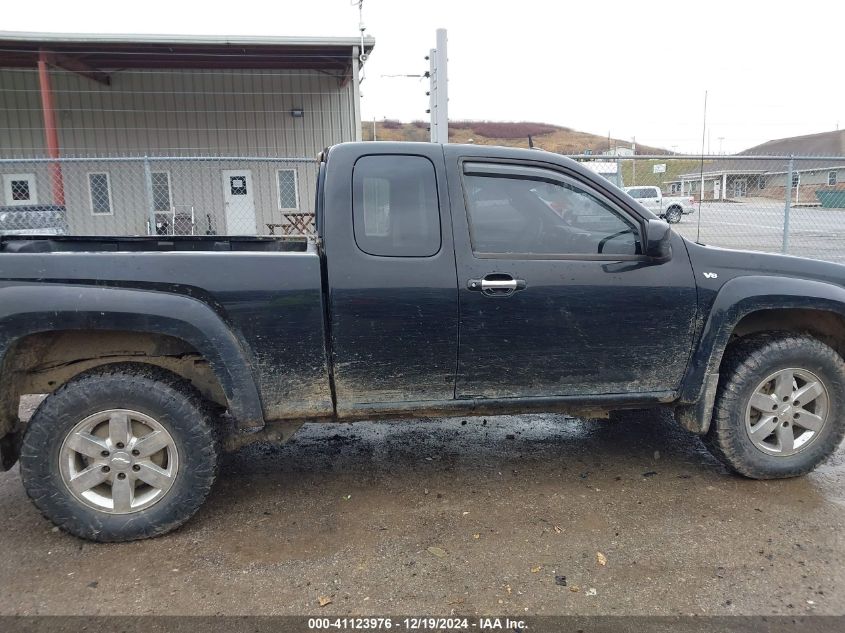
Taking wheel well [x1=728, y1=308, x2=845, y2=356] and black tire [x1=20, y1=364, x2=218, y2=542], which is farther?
wheel well [x1=728, y1=308, x2=845, y2=356]

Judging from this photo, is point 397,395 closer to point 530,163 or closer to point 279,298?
point 279,298

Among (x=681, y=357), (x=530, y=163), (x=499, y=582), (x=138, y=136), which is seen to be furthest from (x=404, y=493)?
(x=138, y=136)

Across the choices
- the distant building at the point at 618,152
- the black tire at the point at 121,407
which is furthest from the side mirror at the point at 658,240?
the distant building at the point at 618,152

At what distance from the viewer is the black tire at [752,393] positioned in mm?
3500

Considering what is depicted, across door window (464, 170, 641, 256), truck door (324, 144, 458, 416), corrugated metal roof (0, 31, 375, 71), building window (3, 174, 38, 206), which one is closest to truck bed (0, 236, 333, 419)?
truck door (324, 144, 458, 416)

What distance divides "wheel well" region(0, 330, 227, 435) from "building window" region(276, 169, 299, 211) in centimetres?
1385

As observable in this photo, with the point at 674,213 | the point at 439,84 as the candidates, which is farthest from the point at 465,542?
the point at 439,84

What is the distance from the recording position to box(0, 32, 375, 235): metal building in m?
15.7

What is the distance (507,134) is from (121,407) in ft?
180

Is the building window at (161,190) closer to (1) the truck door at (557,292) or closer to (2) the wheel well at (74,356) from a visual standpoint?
(2) the wheel well at (74,356)

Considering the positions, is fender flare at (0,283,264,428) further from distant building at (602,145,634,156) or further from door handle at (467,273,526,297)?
distant building at (602,145,634,156)

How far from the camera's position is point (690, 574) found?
276cm

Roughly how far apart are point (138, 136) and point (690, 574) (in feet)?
55.6

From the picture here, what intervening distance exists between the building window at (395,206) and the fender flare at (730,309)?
1599mm
